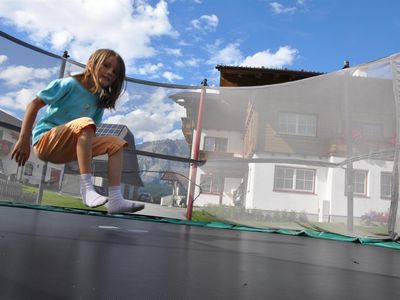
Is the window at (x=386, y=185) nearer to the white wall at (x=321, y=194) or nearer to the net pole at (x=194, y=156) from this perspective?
the white wall at (x=321, y=194)

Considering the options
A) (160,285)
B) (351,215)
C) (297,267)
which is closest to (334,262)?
(297,267)

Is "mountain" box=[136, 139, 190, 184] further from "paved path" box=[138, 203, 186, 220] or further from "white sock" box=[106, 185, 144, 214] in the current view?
"white sock" box=[106, 185, 144, 214]

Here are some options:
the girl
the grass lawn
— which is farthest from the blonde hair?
the grass lawn

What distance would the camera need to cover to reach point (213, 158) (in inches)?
112

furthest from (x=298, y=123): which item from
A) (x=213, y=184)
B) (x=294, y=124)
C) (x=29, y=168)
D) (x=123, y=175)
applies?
(x=29, y=168)

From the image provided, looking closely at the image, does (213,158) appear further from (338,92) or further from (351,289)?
(351,289)

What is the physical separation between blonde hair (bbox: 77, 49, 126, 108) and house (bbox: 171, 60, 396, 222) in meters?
1.18

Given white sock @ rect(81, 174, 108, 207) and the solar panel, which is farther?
the solar panel

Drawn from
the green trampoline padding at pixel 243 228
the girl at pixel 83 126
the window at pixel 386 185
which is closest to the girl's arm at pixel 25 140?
the girl at pixel 83 126

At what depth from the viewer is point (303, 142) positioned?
2.58 metres

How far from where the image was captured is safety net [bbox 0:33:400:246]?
7.58ft

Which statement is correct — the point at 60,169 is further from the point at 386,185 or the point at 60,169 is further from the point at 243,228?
the point at 386,185

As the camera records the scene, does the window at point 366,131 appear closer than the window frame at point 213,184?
Yes

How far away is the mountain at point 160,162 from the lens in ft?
9.33
